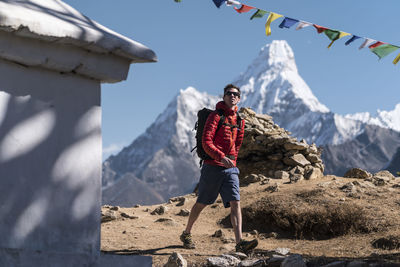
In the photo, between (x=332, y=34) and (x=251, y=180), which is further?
(x=251, y=180)

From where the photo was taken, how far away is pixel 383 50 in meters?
7.86

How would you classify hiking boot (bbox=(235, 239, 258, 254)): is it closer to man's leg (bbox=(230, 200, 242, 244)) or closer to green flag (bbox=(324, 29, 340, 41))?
man's leg (bbox=(230, 200, 242, 244))

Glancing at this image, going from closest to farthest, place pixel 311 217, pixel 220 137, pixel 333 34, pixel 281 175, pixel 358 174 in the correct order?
pixel 220 137
pixel 311 217
pixel 333 34
pixel 358 174
pixel 281 175

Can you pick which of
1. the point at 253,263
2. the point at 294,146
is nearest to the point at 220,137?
the point at 253,263

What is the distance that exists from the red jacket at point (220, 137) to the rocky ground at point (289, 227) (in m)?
1.05

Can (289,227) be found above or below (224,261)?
above

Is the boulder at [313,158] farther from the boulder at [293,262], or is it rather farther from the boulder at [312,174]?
the boulder at [293,262]

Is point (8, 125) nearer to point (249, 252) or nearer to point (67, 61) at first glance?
point (67, 61)

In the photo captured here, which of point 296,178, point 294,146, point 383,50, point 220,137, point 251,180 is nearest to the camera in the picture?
point 220,137

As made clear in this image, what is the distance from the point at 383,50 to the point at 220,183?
13.9 ft

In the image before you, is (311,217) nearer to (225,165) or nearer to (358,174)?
(225,165)

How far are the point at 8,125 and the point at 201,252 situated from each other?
10.8 ft

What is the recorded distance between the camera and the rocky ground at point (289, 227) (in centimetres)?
503

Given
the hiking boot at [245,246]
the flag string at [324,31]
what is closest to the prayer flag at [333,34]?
the flag string at [324,31]
